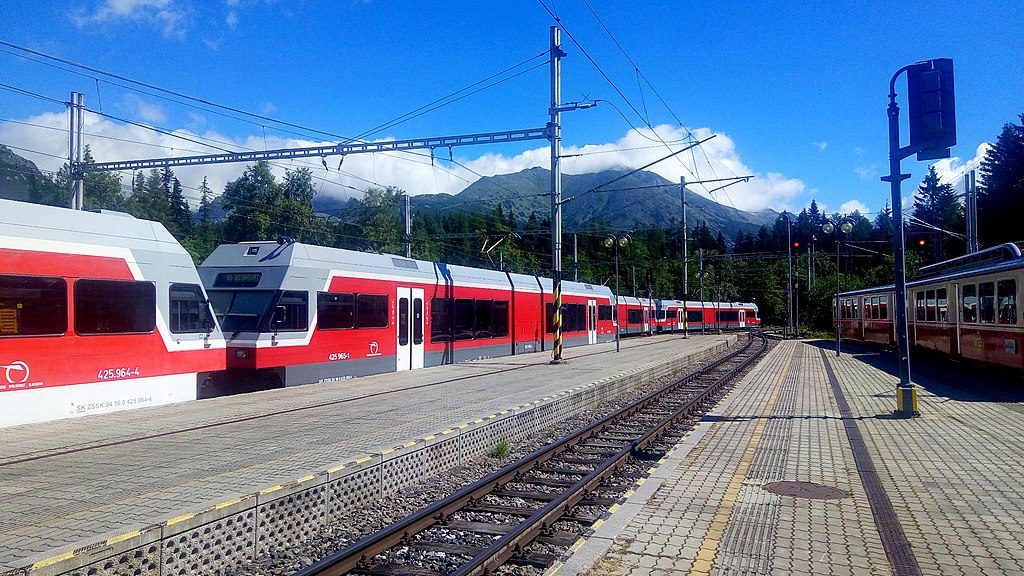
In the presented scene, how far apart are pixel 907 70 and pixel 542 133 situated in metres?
11.2

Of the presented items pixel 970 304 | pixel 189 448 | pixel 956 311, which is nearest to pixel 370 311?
pixel 189 448

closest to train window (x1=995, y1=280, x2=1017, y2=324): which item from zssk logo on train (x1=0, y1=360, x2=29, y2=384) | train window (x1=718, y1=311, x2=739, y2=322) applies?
zssk logo on train (x1=0, y1=360, x2=29, y2=384)

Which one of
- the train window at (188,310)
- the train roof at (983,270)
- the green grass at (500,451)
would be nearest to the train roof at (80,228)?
the train window at (188,310)

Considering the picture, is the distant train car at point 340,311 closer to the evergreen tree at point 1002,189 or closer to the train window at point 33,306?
the train window at point 33,306

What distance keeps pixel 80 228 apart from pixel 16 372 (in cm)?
246

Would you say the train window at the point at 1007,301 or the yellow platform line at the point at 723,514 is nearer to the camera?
the yellow platform line at the point at 723,514

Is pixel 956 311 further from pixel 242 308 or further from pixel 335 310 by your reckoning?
pixel 242 308

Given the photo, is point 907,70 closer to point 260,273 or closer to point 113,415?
point 260,273

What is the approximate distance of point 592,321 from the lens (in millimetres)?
38125

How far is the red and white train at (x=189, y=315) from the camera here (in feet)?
34.8

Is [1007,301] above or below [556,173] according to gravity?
below

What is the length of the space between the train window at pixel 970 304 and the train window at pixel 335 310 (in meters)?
17.0

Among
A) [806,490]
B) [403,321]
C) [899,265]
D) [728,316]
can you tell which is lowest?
[806,490]

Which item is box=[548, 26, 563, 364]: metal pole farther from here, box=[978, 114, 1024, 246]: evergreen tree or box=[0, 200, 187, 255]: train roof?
box=[978, 114, 1024, 246]: evergreen tree
